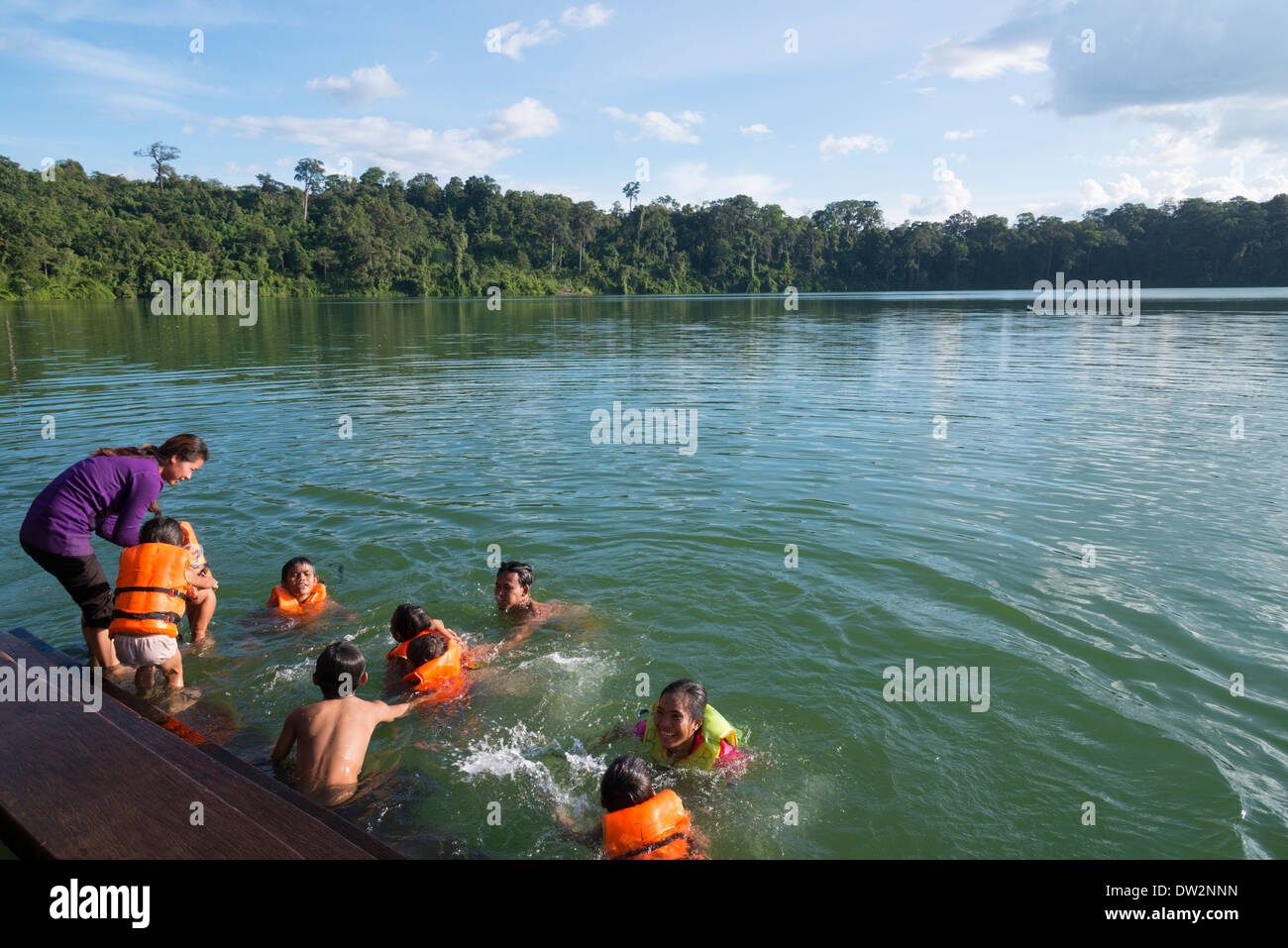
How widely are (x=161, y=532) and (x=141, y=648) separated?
2.98ft

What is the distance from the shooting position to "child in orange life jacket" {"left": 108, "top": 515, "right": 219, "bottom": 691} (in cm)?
605

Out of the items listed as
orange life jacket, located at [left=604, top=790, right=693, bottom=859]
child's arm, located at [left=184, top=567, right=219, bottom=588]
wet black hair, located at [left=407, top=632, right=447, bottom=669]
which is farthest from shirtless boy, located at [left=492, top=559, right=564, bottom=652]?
orange life jacket, located at [left=604, top=790, right=693, bottom=859]

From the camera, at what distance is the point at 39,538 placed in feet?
20.2

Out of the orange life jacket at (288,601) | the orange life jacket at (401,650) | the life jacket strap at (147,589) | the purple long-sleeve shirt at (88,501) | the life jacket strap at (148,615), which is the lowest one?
the orange life jacket at (401,650)

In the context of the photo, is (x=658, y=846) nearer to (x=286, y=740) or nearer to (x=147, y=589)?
(x=286, y=740)

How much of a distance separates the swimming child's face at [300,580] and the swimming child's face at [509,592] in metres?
1.87

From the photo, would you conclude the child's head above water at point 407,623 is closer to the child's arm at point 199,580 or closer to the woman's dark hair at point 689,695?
the child's arm at point 199,580

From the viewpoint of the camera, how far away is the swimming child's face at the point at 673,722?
5.23 m

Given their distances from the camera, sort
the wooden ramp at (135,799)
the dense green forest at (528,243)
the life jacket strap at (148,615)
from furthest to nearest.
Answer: the dense green forest at (528,243), the life jacket strap at (148,615), the wooden ramp at (135,799)

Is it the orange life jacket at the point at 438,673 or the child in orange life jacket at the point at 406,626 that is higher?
the child in orange life jacket at the point at 406,626

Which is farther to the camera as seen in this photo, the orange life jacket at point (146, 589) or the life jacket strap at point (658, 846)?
the orange life jacket at point (146, 589)

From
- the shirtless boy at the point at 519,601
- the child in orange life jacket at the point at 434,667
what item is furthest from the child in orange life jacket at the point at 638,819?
the shirtless boy at the point at 519,601

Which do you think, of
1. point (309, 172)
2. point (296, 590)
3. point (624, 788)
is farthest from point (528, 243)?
point (624, 788)

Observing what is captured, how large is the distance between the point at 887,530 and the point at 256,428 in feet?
42.4
